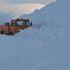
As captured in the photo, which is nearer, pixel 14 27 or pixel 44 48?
pixel 44 48

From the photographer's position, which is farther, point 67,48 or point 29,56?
point 29,56

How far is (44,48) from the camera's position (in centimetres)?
664

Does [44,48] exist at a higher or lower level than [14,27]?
higher

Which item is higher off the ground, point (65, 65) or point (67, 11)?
point (67, 11)

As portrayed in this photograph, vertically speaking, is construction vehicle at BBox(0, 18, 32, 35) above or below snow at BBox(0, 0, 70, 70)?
below

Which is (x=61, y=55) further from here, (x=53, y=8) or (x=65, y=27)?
(x=53, y=8)

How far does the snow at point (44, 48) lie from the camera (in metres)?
5.82

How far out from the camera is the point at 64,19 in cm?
746

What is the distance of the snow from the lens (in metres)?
5.82

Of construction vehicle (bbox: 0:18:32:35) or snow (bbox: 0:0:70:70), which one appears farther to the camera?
construction vehicle (bbox: 0:18:32:35)

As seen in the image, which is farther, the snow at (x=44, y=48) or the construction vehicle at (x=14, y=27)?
the construction vehicle at (x=14, y=27)

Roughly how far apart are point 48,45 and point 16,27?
38.8ft

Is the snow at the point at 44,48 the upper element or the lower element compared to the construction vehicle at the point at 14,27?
upper

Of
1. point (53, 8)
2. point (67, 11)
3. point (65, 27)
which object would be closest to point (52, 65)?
point (65, 27)
